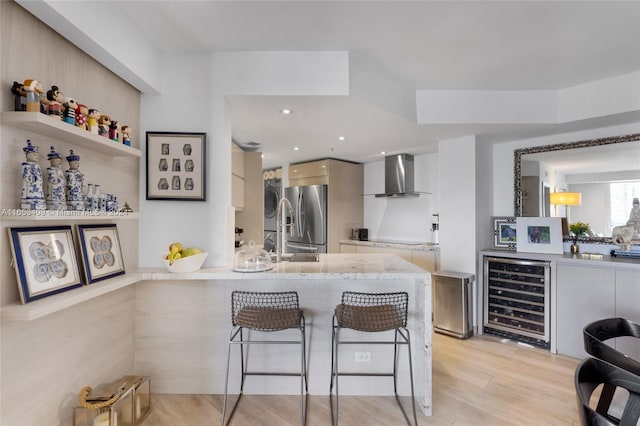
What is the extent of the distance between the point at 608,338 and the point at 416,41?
2199mm

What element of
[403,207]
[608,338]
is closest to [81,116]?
[608,338]

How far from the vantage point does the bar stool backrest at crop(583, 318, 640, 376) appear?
4.59 feet

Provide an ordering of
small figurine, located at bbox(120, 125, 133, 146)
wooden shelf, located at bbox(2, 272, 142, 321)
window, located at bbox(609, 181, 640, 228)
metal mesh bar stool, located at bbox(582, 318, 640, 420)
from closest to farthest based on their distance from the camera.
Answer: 1. wooden shelf, located at bbox(2, 272, 142, 321)
2. metal mesh bar stool, located at bbox(582, 318, 640, 420)
3. small figurine, located at bbox(120, 125, 133, 146)
4. window, located at bbox(609, 181, 640, 228)

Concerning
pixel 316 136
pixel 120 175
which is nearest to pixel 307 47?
pixel 316 136

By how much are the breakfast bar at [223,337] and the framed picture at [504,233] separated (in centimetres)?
202

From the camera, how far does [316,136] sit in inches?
138

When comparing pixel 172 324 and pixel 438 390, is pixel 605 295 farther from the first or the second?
pixel 172 324

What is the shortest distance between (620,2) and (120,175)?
326 cm

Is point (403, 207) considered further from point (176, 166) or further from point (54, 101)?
point (54, 101)

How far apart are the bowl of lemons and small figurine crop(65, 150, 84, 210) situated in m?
0.57

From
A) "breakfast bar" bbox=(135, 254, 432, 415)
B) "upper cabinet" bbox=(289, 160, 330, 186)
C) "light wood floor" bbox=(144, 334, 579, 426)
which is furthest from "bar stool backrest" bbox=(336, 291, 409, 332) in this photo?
"upper cabinet" bbox=(289, 160, 330, 186)

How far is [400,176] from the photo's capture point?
4.48 meters

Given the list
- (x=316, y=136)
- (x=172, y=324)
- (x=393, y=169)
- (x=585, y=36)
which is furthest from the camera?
(x=393, y=169)

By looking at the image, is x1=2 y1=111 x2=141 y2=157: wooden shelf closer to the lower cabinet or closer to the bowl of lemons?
the bowl of lemons
